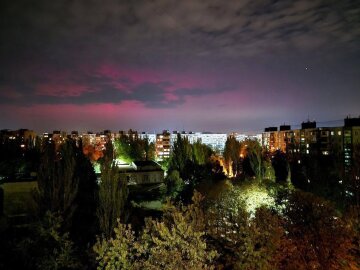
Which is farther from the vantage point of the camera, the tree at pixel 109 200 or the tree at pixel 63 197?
the tree at pixel 63 197

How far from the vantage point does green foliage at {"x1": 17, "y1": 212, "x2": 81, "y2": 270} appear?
15.0m

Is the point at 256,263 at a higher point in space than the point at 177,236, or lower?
lower

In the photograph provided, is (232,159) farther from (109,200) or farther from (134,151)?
(109,200)

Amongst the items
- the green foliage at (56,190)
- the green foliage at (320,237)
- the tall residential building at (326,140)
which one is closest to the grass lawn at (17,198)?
the green foliage at (56,190)

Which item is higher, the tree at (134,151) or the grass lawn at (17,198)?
the tree at (134,151)

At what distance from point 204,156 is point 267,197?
2759 centimetres

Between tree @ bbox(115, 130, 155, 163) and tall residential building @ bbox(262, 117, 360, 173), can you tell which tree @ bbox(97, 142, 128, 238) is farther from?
tall residential building @ bbox(262, 117, 360, 173)

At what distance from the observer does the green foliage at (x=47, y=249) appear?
1505cm

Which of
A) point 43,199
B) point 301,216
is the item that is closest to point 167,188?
point 43,199

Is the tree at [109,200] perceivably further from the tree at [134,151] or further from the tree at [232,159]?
the tree at [232,159]

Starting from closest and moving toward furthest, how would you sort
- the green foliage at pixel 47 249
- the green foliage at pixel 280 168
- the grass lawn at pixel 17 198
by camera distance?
the green foliage at pixel 47 249, the grass lawn at pixel 17 198, the green foliage at pixel 280 168

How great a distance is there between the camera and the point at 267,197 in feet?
88.2

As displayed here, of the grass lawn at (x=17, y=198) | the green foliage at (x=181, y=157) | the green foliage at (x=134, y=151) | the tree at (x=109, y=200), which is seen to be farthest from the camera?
the green foliage at (x=134, y=151)

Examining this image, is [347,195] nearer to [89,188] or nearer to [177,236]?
[89,188]
